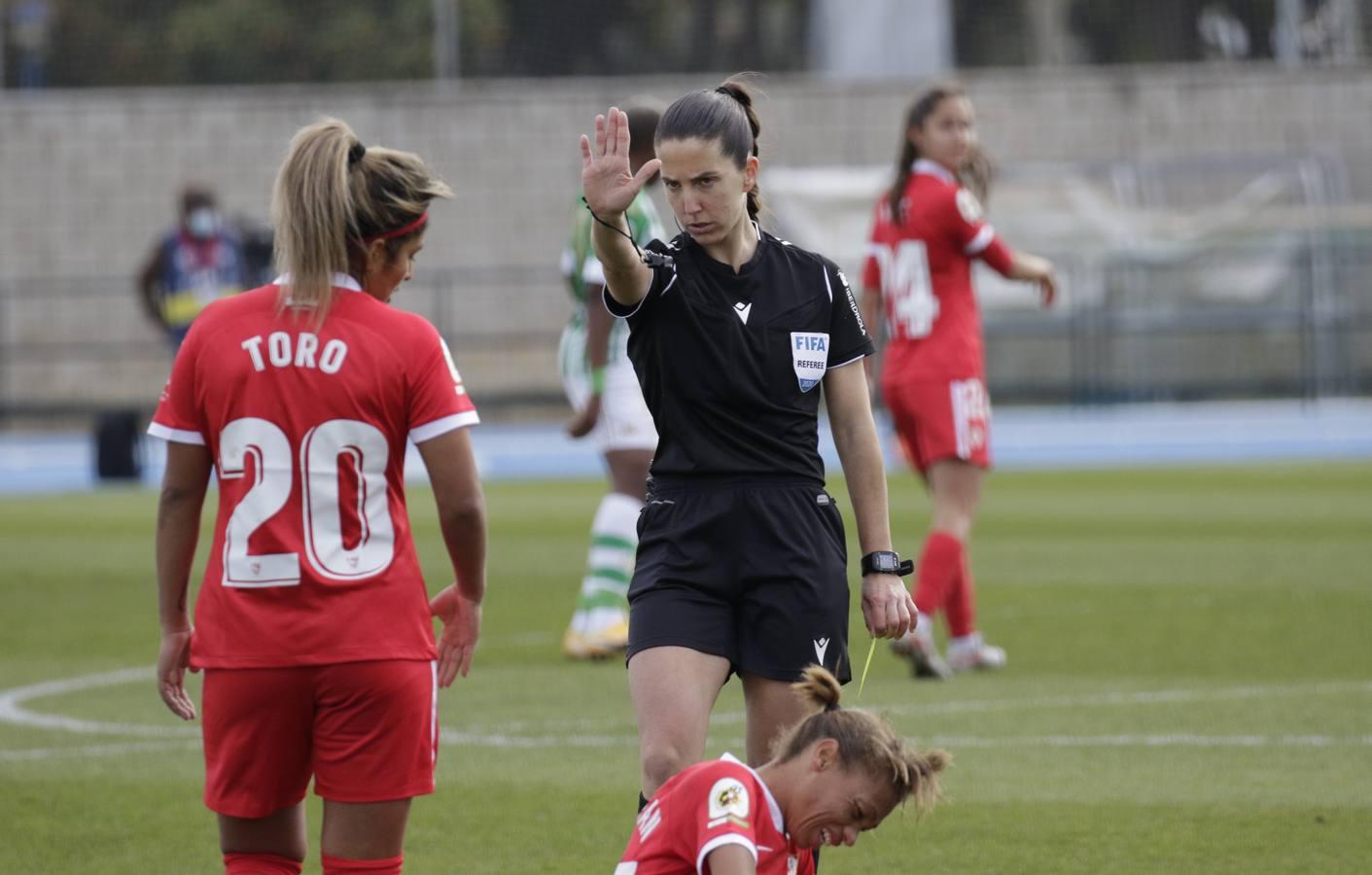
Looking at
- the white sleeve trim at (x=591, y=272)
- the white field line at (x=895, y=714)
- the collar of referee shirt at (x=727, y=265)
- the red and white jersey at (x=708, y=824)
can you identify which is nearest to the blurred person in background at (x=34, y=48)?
the white field line at (x=895, y=714)

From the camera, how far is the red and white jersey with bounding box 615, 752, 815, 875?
3.91 meters

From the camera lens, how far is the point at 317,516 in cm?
411

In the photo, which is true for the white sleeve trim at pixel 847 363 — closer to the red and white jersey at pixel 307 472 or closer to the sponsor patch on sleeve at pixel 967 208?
the red and white jersey at pixel 307 472

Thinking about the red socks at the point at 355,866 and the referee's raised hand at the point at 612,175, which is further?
the referee's raised hand at the point at 612,175

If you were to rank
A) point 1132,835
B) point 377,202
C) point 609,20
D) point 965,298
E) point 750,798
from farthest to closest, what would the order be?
point 609,20 < point 965,298 < point 1132,835 < point 377,202 < point 750,798

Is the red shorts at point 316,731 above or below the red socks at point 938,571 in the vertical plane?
above

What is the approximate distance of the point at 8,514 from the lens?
62.0 ft

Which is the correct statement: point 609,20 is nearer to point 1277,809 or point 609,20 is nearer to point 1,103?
point 1,103

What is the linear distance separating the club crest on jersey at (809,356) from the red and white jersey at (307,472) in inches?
33.9

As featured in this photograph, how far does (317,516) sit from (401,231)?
0.63 meters

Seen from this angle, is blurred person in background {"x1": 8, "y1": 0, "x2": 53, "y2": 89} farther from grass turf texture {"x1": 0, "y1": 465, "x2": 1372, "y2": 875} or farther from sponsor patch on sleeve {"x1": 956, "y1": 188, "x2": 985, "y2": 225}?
sponsor patch on sleeve {"x1": 956, "y1": 188, "x2": 985, "y2": 225}

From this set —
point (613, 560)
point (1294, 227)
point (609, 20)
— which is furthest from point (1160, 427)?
point (613, 560)

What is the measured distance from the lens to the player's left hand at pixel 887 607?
15.6 feet

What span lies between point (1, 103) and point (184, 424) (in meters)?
28.6
